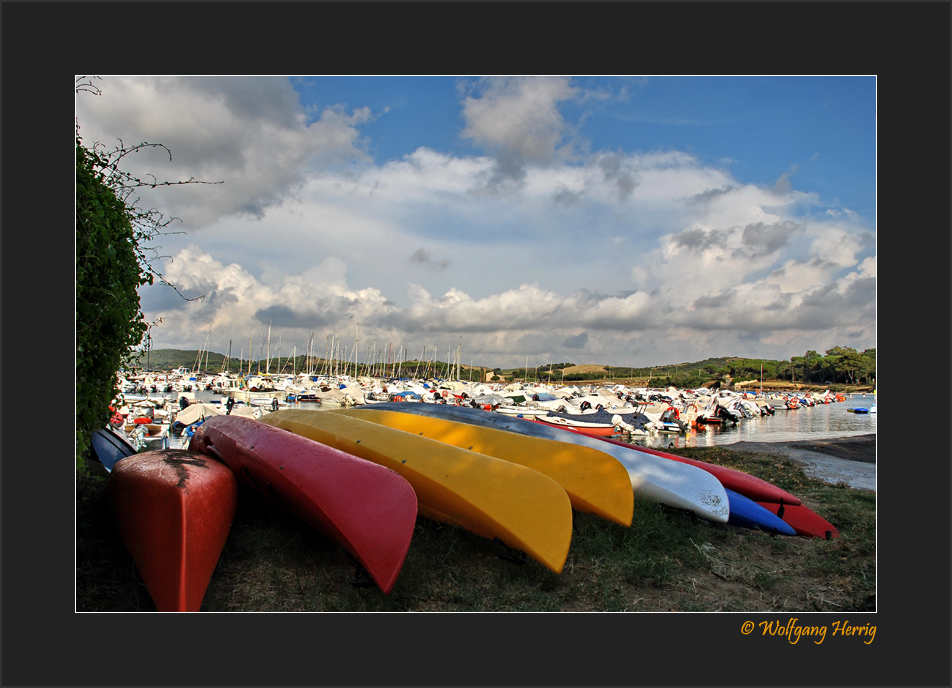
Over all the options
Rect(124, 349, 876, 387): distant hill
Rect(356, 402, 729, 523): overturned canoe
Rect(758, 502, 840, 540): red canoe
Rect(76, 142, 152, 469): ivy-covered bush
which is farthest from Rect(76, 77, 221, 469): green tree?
Rect(124, 349, 876, 387): distant hill

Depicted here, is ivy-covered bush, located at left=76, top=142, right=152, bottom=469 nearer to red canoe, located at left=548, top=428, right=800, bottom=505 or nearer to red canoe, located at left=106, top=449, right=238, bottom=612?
red canoe, located at left=106, top=449, right=238, bottom=612

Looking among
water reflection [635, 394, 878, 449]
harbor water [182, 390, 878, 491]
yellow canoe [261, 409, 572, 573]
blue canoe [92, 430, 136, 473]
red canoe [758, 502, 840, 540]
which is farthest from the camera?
water reflection [635, 394, 878, 449]

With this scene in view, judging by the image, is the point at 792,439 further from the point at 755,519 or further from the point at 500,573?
the point at 500,573

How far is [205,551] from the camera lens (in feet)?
9.77

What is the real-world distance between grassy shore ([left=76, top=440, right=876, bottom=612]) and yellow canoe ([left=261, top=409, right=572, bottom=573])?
0.21m

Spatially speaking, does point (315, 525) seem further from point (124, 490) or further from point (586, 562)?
point (586, 562)

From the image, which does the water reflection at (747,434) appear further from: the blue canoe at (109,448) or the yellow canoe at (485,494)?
the blue canoe at (109,448)

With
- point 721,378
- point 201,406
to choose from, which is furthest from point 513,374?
point 201,406

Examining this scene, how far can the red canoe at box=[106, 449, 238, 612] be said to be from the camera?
9.03 feet

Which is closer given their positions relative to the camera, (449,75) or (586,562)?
(449,75)

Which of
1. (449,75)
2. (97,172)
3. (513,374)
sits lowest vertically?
(513,374)

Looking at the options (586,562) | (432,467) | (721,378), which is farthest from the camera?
(721,378)

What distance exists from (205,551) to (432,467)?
1.55 m

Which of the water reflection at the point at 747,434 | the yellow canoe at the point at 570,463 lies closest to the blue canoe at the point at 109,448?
the yellow canoe at the point at 570,463
